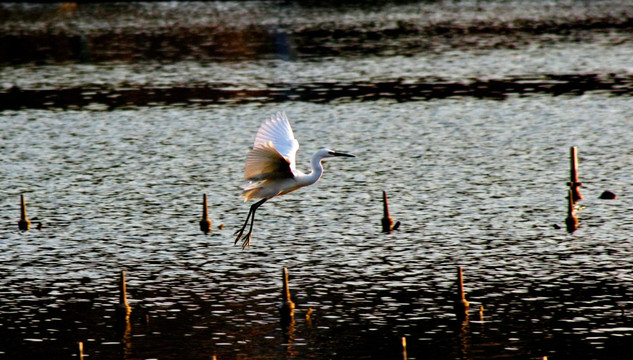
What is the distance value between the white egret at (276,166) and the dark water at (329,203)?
2.43m

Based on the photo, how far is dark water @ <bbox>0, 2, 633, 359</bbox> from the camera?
24.4 meters

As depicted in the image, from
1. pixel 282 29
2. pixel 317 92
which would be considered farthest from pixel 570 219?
pixel 282 29

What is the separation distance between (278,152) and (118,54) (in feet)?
205

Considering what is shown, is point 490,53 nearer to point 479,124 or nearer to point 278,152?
point 479,124

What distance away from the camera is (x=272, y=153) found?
89.1 ft

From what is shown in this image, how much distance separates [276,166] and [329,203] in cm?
1028

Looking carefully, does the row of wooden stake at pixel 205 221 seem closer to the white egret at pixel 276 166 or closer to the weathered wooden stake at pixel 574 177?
the white egret at pixel 276 166

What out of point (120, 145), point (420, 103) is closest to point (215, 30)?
point (420, 103)

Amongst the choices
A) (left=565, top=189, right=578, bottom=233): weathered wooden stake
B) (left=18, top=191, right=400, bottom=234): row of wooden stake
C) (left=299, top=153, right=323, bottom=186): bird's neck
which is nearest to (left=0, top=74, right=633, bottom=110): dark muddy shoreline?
(left=18, top=191, right=400, bottom=234): row of wooden stake

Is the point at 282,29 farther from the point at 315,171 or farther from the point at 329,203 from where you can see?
the point at 315,171

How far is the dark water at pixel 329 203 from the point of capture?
24391 mm

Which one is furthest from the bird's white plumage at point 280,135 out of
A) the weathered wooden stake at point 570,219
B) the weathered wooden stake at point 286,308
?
the weathered wooden stake at point 570,219

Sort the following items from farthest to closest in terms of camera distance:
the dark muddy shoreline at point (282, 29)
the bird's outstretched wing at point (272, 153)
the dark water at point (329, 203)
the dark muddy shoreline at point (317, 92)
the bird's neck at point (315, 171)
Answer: the dark muddy shoreline at point (282, 29)
the dark muddy shoreline at point (317, 92)
the bird's neck at point (315, 171)
the bird's outstretched wing at point (272, 153)
the dark water at point (329, 203)

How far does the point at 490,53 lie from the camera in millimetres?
82312
